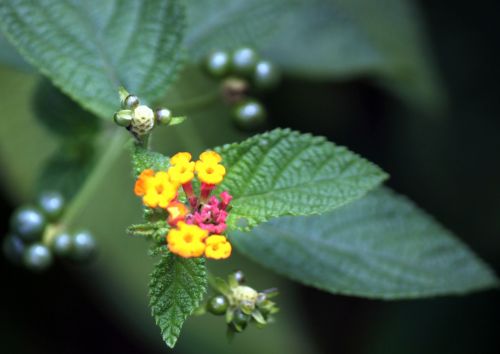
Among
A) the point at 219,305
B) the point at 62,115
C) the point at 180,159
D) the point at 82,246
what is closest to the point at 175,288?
the point at 219,305

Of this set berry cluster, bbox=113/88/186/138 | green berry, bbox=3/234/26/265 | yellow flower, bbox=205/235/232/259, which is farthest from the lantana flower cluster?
green berry, bbox=3/234/26/265

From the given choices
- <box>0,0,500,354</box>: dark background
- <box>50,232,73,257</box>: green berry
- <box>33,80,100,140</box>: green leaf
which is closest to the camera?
<box>50,232,73,257</box>: green berry

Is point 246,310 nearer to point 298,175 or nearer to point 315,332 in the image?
point 298,175

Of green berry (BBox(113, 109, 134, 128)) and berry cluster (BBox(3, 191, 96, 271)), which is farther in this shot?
berry cluster (BBox(3, 191, 96, 271))

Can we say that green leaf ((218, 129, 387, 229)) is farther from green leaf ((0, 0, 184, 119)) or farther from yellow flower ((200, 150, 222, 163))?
green leaf ((0, 0, 184, 119))

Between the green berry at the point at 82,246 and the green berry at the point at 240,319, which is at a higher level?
the green berry at the point at 240,319

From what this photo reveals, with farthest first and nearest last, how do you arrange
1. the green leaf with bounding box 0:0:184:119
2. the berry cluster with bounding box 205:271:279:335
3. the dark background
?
the dark background < the green leaf with bounding box 0:0:184:119 < the berry cluster with bounding box 205:271:279:335

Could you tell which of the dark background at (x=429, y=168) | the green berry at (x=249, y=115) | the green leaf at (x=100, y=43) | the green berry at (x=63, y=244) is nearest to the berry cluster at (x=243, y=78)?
the green berry at (x=249, y=115)

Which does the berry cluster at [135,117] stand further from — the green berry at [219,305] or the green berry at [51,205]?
the green berry at [51,205]
